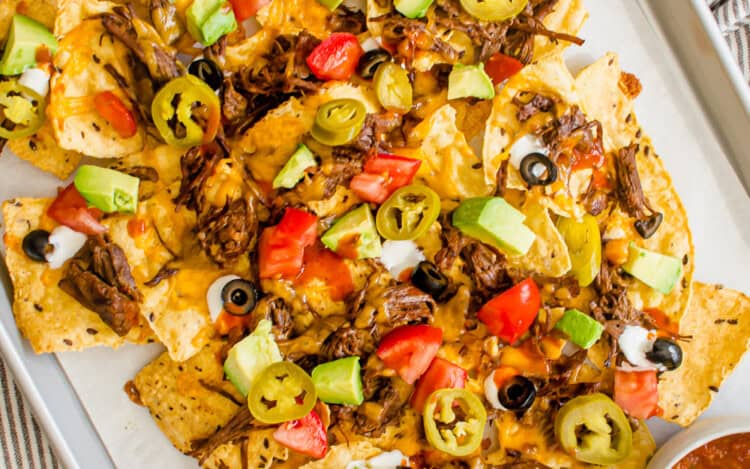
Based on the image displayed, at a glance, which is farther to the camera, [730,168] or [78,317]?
[730,168]

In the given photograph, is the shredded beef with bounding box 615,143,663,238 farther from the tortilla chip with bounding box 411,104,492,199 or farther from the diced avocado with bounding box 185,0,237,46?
the diced avocado with bounding box 185,0,237,46

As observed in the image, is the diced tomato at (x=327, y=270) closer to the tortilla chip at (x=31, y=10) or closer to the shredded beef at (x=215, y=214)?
the shredded beef at (x=215, y=214)

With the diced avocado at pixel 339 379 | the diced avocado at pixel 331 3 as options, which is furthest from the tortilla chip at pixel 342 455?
the diced avocado at pixel 331 3

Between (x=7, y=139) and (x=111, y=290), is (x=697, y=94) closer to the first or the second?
(x=111, y=290)

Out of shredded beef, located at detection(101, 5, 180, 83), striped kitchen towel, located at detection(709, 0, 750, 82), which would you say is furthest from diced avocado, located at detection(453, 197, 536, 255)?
striped kitchen towel, located at detection(709, 0, 750, 82)

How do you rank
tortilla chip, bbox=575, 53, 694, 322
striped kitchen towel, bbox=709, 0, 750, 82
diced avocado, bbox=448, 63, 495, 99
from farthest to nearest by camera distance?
striped kitchen towel, bbox=709, 0, 750, 82, tortilla chip, bbox=575, 53, 694, 322, diced avocado, bbox=448, 63, 495, 99

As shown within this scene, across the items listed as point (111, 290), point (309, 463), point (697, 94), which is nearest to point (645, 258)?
point (697, 94)
